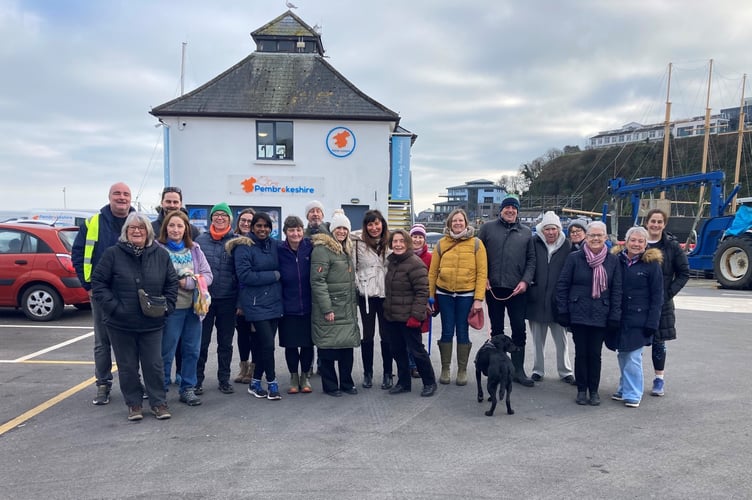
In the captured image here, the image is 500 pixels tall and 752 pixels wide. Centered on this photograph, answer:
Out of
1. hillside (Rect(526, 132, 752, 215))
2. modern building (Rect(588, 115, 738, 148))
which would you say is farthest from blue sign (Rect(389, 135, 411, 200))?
modern building (Rect(588, 115, 738, 148))

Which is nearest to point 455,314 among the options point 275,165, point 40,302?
point 40,302

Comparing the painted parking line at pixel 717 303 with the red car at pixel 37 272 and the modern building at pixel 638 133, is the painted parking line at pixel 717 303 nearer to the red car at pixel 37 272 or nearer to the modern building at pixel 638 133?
the red car at pixel 37 272

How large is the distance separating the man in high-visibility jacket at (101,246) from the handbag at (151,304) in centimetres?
78

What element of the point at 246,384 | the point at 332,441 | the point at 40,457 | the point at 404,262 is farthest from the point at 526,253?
the point at 40,457

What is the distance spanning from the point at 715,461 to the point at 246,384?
4.50m

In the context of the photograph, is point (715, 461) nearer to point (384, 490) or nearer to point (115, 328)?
point (384, 490)

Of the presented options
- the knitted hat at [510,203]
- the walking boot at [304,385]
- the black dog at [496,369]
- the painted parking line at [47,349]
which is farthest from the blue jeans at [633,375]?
the painted parking line at [47,349]

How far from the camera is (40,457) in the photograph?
3836mm

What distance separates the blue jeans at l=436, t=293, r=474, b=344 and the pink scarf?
127cm

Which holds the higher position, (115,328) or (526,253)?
(526,253)

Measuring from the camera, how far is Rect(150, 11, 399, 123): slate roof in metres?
20.6

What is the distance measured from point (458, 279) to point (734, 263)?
13.2m

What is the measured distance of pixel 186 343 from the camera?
507 centimetres

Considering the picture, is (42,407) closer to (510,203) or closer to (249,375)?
(249,375)
